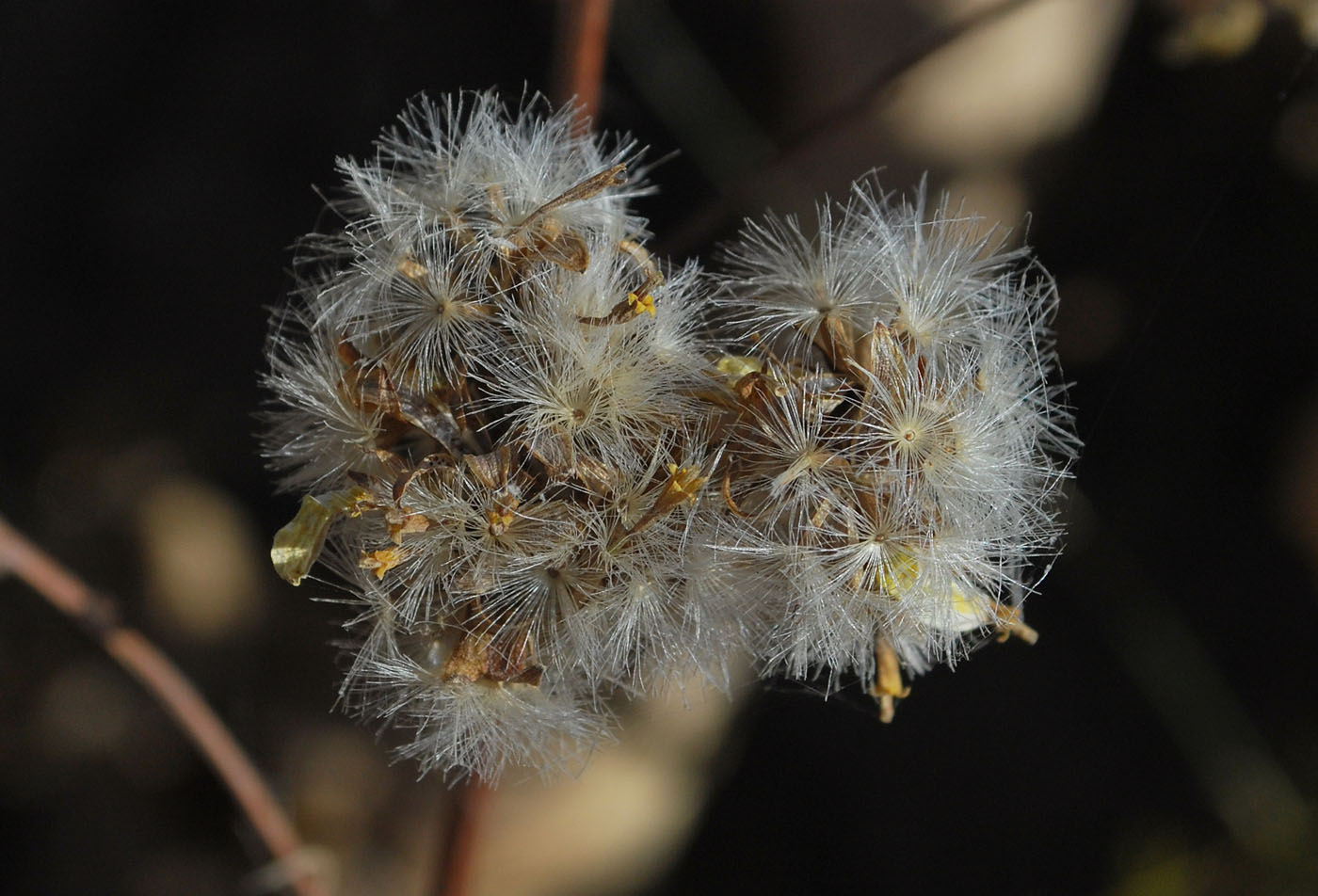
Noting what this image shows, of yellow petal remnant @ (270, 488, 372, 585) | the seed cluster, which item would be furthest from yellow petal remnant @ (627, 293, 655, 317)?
yellow petal remnant @ (270, 488, 372, 585)

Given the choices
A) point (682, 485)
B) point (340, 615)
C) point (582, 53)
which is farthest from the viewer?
point (340, 615)

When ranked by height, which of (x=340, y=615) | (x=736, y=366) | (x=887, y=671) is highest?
(x=340, y=615)

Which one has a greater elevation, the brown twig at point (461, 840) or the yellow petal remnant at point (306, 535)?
the yellow petal remnant at point (306, 535)

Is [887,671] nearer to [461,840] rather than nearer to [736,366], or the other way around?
[736,366]

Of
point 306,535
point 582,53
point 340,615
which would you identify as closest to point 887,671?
point 306,535

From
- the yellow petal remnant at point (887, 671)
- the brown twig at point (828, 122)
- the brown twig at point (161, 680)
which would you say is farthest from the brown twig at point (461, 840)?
the brown twig at point (828, 122)

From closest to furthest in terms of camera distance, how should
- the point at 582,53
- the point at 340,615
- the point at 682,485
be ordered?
the point at 682,485 < the point at 582,53 < the point at 340,615

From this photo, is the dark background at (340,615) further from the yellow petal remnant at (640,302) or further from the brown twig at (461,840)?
the yellow petal remnant at (640,302)

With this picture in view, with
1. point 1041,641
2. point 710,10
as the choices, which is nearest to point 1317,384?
point 1041,641
